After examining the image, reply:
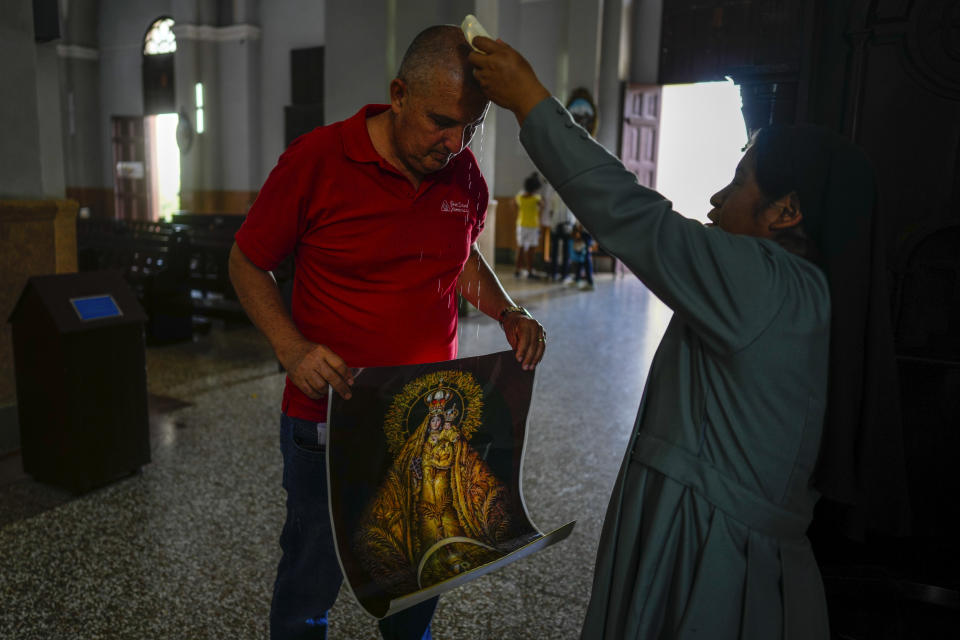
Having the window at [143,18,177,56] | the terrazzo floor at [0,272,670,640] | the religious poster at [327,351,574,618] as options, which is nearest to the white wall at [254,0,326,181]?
the window at [143,18,177,56]

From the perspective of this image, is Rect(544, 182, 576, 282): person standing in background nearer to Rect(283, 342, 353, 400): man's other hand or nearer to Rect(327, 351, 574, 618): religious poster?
Rect(327, 351, 574, 618): religious poster

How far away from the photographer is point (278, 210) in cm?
147

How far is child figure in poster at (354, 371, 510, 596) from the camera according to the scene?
1399 millimetres

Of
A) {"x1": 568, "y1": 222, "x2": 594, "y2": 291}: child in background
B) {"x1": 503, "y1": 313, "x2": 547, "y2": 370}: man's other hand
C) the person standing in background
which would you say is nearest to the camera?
{"x1": 503, "y1": 313, "x2": 547, "y2": 370}: man's other hand

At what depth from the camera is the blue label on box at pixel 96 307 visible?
319 cm

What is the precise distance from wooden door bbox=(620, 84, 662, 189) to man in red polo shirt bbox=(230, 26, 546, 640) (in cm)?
1049

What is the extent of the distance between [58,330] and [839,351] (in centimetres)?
307

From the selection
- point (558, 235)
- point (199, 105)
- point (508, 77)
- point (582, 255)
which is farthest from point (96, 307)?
point (199, 105)

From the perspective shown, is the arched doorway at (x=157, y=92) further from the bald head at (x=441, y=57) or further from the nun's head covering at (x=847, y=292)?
the nun's head covering at (x=847, y=292)

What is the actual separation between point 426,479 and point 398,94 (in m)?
0.80

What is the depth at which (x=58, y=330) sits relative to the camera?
10.0 feet

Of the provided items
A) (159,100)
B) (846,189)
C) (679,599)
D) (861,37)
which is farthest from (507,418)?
(159,100)

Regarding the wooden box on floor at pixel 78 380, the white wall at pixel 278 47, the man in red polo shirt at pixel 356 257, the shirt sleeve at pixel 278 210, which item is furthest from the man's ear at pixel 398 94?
the white wall at pixel 278 47

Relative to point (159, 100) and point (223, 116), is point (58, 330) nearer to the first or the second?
point (223, 116)
